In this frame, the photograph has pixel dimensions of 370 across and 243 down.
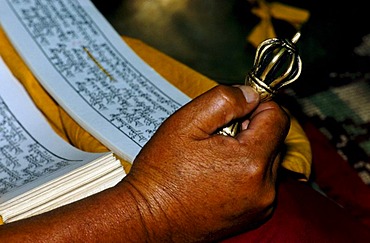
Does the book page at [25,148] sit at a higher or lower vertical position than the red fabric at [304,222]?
higher

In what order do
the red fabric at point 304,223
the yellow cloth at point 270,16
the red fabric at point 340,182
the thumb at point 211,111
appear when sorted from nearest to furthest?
the thumb at point 211,111 → the red fabric at point 304,223 → the red fabric at point 340,182 → the yellow cloth at point 270,16

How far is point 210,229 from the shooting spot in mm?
611

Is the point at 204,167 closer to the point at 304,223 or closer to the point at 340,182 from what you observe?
the point at 304,223

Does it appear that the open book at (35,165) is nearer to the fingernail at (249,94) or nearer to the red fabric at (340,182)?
the fingernail at (249,94)

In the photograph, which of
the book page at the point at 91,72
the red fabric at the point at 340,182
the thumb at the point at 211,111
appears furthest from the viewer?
the red fabric at the point at 340,182

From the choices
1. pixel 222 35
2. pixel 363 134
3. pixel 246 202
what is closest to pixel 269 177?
pixel 246 202

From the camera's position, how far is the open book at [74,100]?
67 cm

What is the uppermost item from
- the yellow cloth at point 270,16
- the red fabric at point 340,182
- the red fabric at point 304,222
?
the red fabric at point 304,222

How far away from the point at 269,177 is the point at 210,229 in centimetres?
8

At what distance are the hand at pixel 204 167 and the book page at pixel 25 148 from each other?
13 centimetres

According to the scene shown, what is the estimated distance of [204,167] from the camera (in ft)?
1.92

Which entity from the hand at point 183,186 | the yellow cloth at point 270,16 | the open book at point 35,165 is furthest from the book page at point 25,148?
the yellow cloth at point 270,16

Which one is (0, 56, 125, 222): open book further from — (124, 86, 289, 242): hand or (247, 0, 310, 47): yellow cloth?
(247, 0, 310, 47): yellow cloth

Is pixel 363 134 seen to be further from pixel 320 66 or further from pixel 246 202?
pixel 246 202
